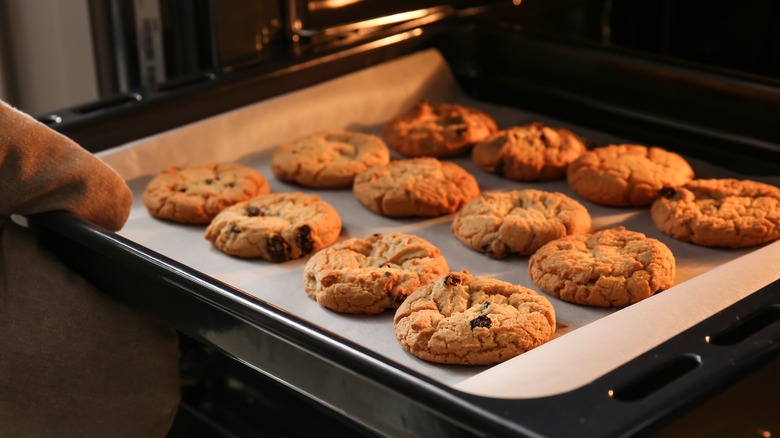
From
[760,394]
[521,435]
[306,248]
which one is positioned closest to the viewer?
[521,435]

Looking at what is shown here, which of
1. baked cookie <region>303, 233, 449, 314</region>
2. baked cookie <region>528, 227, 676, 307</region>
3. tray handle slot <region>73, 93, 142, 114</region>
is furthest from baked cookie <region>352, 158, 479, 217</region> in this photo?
tray handle slot <region>73, 93, 142, 114</region>

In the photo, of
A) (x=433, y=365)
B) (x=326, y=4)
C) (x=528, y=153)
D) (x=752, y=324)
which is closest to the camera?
(x=752, y=324)

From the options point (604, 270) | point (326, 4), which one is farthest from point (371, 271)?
point (326, 4)

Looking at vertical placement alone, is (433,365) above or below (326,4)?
below

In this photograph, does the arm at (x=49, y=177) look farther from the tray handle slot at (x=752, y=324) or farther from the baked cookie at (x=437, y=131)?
the tray handle slot at (x=752, y=324)

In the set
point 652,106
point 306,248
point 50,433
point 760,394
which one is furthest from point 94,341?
point 652,106

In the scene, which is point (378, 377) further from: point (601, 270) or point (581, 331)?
point (601, 270)

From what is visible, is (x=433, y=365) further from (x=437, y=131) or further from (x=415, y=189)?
(x=437, y=131)
